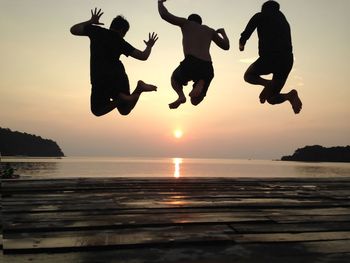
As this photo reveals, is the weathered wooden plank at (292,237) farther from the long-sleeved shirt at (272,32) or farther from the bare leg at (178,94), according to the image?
the bare leg at (178,94)

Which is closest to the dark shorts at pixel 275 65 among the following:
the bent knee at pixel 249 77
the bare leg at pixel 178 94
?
the bent knee at pixel 249 77

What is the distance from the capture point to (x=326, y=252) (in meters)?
3.32

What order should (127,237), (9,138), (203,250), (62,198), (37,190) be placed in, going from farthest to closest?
(9,138) < (37,190) < (62,198) < (127,237) < (203,250)

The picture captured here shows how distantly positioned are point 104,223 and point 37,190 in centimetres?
353

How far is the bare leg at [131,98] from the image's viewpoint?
712cm

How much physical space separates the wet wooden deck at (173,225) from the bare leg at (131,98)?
1.46m

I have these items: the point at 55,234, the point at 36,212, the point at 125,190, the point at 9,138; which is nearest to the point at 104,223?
the point at 55,234

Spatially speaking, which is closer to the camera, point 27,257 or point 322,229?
point 27,257

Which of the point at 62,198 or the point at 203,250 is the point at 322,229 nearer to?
the point at 203,250

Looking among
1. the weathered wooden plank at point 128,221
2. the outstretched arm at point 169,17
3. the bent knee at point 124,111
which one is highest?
the outstretched arm at point 169,17

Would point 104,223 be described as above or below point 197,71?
below

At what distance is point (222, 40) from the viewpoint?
25.3 feet

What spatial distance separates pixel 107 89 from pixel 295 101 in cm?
357

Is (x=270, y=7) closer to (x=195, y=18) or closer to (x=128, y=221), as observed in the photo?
(x=195, y=18)
